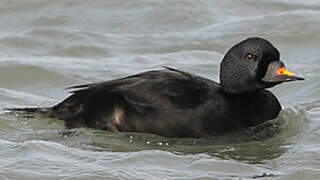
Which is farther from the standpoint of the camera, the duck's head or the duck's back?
the duck's head

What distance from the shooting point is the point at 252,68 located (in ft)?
29.1

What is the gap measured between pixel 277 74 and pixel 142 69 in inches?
104

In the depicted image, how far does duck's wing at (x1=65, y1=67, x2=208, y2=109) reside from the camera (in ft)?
28.3

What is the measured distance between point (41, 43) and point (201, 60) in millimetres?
1860

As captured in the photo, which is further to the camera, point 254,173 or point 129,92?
point 129,92

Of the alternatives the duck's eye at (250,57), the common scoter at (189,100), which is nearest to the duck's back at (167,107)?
the common scoter at (189,100)

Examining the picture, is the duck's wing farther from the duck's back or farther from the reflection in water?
the reflection in water

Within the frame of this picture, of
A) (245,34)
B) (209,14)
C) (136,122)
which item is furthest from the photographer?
(209,14)

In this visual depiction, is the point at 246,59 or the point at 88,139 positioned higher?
the point at 246,59

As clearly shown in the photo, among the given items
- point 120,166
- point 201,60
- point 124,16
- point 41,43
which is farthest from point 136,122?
point 124,16

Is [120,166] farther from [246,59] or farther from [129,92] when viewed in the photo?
[246,59]

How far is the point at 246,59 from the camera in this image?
29.0 feet

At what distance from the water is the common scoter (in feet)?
0.34

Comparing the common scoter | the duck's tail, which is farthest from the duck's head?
the duck's tail
